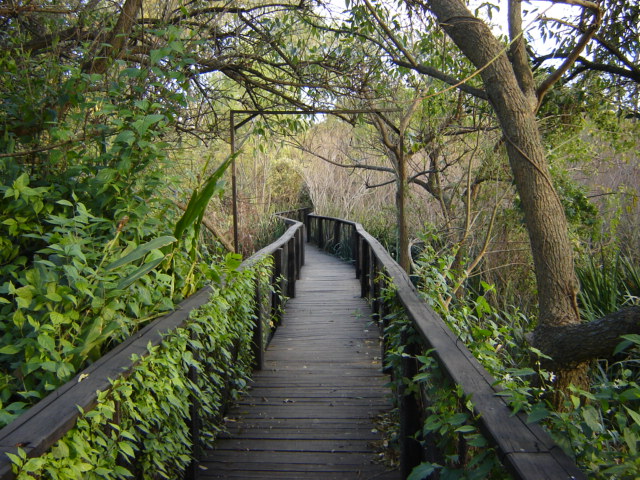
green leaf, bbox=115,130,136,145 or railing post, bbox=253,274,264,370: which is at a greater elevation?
green leaf, bbox=115,130,136,145

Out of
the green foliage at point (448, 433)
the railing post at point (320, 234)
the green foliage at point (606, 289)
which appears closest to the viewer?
the green foliage at point (448, 433)

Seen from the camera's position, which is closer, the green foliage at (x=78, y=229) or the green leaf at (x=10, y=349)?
the green leaf at (x=10, y=349)

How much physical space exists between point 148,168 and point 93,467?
1.96 metres

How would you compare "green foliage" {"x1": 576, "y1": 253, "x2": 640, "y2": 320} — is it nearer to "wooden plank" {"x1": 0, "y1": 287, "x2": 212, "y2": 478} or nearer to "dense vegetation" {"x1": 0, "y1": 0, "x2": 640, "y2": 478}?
"dense vegetation" {"x1": 0, "y1": 0, "x2": 640, "y2": 478}

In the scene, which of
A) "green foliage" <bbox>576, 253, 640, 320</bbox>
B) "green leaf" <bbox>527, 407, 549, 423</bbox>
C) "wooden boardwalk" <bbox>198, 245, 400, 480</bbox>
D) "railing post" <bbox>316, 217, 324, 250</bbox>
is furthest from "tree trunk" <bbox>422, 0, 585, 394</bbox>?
"railing post" <bbox>316, 217, 324, 250</bbox>

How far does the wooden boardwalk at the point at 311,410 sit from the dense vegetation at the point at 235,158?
3.19 ft

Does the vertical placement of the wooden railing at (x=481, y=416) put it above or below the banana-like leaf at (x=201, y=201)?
below

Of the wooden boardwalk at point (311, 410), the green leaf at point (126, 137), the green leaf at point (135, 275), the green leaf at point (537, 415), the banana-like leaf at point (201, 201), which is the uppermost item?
the green leaf at point (126, 137)

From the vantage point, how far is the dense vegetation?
227 cm

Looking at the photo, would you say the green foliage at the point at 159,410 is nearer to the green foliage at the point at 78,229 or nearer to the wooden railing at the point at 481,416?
the green foliage at the point at 78,229

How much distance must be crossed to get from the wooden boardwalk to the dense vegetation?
0.97 metres

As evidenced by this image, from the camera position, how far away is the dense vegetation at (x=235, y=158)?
2271 mm

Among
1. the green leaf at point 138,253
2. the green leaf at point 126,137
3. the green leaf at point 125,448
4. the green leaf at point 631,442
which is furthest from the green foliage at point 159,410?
the green leaf at point 631,442

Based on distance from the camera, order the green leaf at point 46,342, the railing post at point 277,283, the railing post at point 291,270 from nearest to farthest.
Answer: the green leaf at point 46,342 → the railing post at point 277,283 → the railing post at point 291,270
